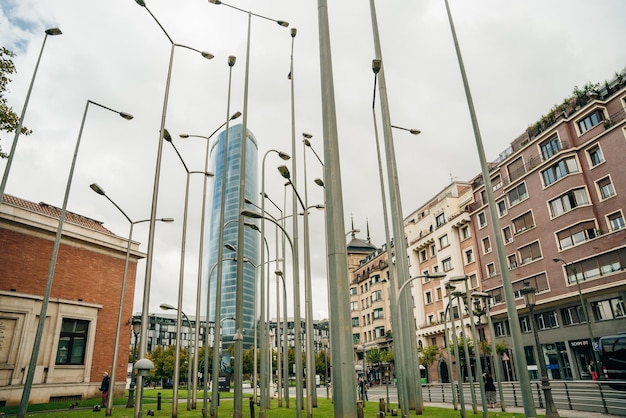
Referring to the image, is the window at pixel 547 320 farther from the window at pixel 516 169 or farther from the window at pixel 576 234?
the window at pixel 516 169

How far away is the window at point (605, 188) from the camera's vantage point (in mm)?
33500

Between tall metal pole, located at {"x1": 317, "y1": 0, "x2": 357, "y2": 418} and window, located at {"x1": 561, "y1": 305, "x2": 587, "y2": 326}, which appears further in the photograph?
window, located at {"x1": 561, "y1": 305, "x2": 587, "y2": 326}

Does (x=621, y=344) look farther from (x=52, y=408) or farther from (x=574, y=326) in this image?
(x=52, y=408)

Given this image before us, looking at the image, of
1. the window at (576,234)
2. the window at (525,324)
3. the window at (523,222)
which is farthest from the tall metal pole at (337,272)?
the window at (525,324)

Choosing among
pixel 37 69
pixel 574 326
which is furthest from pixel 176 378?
pixel 574 326

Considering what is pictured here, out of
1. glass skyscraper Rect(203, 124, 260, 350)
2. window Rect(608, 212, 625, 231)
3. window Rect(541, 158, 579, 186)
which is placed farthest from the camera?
glass skyscraper Rect(203, 124, 260, 350)

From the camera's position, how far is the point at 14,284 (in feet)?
73.3

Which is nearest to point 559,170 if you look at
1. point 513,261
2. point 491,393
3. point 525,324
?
point 513,261

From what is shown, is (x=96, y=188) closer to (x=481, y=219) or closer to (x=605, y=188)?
(x=605, y=188)

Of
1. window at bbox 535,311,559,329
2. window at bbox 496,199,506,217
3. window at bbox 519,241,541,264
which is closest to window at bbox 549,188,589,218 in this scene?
window at bbox 519,241,541,264

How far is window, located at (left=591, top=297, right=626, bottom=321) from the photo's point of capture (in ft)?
103

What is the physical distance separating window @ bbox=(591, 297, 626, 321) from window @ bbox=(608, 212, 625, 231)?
570cm

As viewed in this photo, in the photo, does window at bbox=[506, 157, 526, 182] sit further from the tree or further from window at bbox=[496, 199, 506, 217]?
the tree

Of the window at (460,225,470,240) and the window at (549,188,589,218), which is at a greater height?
the window at (460,225,470,240)
